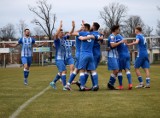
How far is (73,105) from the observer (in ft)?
27.9

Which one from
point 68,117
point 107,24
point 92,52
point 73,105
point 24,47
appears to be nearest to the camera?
point 68,117

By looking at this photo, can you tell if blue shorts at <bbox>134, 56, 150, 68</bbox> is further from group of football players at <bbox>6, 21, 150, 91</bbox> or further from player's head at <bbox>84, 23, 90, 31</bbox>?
player's head at <bbox>84, 23, 90, 31</bbox>

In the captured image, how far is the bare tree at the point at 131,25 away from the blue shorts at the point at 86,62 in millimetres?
82023

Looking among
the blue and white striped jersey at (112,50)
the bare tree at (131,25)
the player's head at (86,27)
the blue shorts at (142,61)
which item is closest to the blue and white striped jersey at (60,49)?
the player's head at (86,27)

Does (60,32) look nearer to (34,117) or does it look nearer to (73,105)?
(73,105)

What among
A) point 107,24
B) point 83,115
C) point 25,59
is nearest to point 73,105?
point 83,115

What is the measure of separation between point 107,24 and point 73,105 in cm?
8484

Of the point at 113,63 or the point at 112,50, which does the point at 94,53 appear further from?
the point at 113,63

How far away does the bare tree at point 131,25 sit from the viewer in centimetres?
9456

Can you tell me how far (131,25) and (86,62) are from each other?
3418 inches

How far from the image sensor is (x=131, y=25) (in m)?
97.7

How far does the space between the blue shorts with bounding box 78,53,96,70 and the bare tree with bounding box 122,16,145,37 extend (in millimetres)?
82023

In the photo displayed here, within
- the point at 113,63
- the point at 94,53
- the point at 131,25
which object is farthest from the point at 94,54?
the point at 131,25

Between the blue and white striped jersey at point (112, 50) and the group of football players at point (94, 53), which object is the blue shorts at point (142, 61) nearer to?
the group of football players at point (94, 53)
